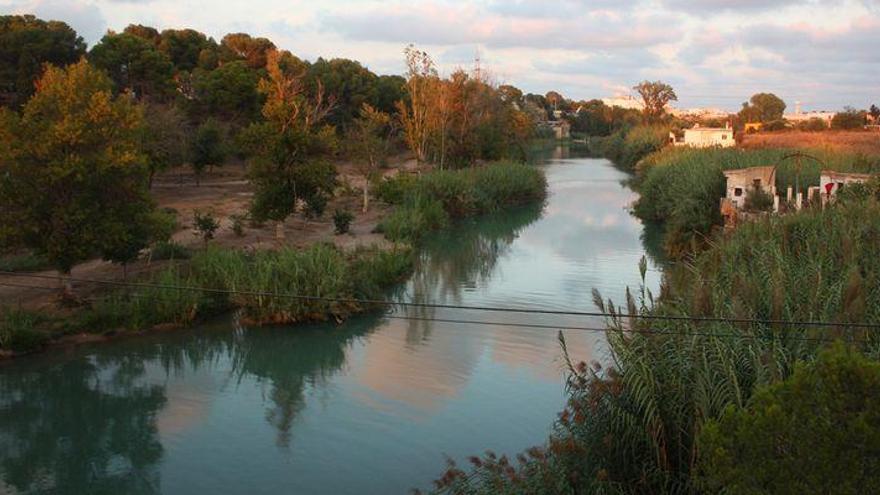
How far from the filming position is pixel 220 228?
25.0 metres

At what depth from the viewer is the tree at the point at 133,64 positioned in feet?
129

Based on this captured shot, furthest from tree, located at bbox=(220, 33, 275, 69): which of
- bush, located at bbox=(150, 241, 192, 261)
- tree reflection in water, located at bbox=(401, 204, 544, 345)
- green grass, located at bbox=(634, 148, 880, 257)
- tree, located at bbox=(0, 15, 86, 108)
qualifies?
bush, located at bbox=(150, 241, 192, 261)

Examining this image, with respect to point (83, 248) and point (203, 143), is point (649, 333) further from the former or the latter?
point (203, 143)

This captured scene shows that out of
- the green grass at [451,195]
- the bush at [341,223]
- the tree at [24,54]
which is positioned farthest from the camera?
the tree at [24,54]

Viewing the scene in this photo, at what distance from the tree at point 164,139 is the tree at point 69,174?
11.1 meters

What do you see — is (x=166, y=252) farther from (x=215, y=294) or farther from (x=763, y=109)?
(x=763, y=109)

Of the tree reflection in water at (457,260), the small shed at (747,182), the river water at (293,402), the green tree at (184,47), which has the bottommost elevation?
the river water at (293,402)

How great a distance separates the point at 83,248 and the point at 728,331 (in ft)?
38.4

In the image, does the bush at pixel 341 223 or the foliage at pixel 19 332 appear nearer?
the foliage at pixel 19 332

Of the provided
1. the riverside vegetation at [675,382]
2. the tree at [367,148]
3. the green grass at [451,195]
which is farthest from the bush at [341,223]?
the riverside vegetation at [675,382]

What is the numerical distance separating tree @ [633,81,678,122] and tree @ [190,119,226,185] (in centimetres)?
6551

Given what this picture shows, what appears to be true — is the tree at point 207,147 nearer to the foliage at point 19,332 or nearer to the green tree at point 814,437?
the foliage at point 19,332

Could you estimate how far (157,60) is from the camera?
132ft

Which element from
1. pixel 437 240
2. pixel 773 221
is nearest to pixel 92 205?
pixel 773 221
